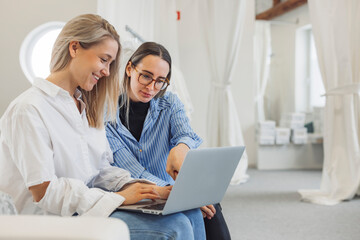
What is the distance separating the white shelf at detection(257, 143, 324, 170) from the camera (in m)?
5.25

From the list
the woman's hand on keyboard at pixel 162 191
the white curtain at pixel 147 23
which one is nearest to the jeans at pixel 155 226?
the woman's hand on keyboard at pixel 162 191

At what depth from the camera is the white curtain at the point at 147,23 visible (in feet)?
8.12

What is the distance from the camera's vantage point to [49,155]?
111 cm

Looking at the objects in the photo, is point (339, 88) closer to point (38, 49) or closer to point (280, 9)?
point (38, 49)

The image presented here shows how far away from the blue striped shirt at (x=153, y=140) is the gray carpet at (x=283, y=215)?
97 cm

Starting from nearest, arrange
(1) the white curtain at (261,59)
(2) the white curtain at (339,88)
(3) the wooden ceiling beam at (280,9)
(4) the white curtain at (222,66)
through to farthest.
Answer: (2) the white curtain at (339,88) → (4) the white curtain at (222,66) → (1) the white curtain at (261,59) → (3) the wooden ceiling beam at (280,9)

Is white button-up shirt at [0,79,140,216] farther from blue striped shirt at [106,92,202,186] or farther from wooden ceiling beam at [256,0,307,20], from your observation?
wooden ceiling beam at [256,0,307,20]

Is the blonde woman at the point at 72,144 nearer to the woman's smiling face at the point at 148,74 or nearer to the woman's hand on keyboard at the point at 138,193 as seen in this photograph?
the woman's hand on keyboard at the point at 138,193

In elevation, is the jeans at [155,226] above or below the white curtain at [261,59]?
below

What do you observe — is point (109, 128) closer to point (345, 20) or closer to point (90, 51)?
point (90, 51)

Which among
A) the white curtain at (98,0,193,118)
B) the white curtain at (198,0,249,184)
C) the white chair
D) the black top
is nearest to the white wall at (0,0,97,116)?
the white curtain at (98,0,193,118)

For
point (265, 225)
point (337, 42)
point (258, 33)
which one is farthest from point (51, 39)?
point (258, 33)

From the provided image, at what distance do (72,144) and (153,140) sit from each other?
529mm

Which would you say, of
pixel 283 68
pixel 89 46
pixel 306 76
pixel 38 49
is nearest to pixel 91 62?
pixel 89 46
